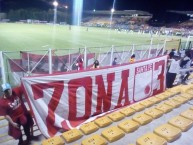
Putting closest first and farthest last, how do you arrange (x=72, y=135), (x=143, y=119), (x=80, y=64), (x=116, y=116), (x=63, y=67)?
(x=72, y=135)
(x=143, y=119)
(x=116, y=116)
(x=63, y=67)
(x=80, y=64)

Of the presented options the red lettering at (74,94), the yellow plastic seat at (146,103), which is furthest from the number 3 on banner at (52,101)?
the yellow plastic seat at (146,103)

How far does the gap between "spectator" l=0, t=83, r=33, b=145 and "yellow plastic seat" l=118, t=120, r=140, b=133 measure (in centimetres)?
218

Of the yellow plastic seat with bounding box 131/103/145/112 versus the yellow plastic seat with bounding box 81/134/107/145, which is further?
the yellow plastic seat with bounding box 131/103/145/112

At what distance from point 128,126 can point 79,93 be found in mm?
1400

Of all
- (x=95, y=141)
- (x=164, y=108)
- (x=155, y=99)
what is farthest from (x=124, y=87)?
(x=95, y=141)

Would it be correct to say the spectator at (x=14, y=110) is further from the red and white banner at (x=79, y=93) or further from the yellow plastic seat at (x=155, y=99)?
the yellow plastic seat at (x=155, y=99)

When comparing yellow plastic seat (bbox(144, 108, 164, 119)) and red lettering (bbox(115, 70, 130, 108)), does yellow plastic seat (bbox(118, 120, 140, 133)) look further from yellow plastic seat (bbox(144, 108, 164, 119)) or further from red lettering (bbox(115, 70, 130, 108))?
red lettering (bbox(115, 70, 130, 108))

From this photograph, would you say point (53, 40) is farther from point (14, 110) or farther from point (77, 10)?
point (77, 10)

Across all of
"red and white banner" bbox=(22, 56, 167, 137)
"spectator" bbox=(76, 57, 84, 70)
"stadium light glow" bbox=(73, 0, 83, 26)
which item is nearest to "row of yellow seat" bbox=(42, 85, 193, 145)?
"red and white banner" bbox=(22, 56, 167, 137)

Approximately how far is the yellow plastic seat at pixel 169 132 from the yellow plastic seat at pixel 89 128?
140 centimetres

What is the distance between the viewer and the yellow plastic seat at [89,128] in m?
5.02

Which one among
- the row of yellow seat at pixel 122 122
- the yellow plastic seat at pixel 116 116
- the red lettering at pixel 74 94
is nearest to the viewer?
the row of yellow seat at pixel 122 122

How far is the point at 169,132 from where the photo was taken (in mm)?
4809

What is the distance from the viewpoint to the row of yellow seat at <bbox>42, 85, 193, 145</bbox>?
457 centimetres
